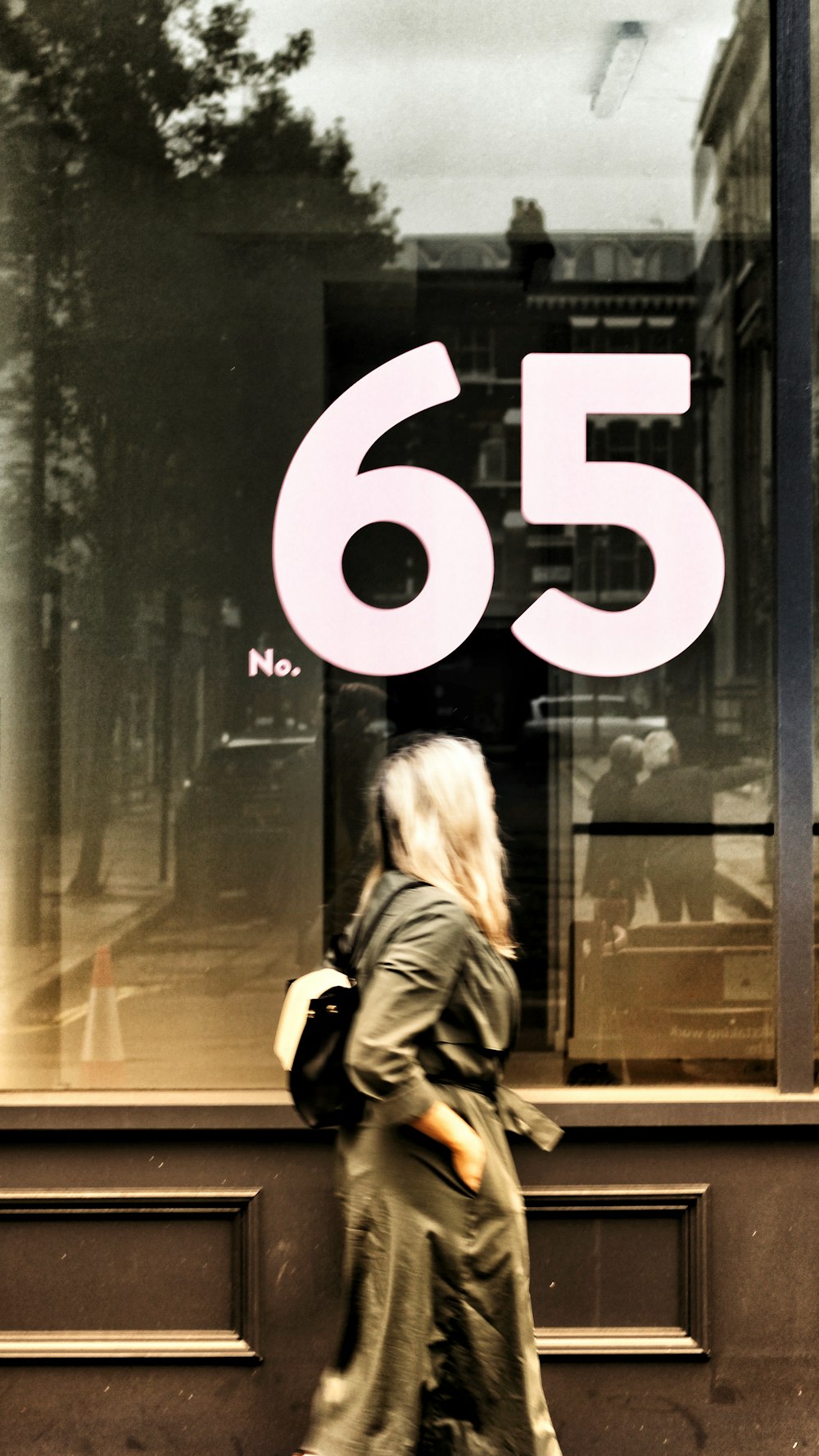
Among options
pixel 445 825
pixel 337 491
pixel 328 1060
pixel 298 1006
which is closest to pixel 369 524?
pixel 337 491

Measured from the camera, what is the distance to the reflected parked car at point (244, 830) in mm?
4164

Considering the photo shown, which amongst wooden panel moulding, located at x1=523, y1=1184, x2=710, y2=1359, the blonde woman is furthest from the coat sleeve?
wooden panel moulding, located at x1=523, y1=1184, x2=710, y2=1359

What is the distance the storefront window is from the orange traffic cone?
0.4 inches

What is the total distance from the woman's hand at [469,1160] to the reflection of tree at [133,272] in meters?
1.73

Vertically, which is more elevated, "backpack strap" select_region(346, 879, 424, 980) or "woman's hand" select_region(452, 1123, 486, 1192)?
"backpack strap" select_region(346, 879, 424, 980)

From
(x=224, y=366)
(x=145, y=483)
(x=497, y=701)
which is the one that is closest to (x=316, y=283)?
(x=224, y=366)

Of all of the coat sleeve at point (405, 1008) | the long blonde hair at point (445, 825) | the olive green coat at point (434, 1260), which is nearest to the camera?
the coat sleeve at point (405, 1008)

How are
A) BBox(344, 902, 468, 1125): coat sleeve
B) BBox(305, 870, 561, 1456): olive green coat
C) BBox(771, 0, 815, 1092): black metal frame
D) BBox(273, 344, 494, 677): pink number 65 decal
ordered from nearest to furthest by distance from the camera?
BBox(344, 902, 468, 1125): coat sleeve → BBox(305, 870, 561, 1456): olive green coat → BBox(771, 0, 815, 1092): black metal frame → BBox(273, 344, 494, 677): pink number 65 decal

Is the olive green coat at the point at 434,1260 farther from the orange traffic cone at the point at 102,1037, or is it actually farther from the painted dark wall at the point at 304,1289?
the orange traffic cone at the point at 102,1037

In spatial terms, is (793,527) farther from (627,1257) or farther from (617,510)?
(627,1257)

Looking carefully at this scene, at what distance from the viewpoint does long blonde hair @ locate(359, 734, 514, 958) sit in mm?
3018

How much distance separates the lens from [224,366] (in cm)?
421

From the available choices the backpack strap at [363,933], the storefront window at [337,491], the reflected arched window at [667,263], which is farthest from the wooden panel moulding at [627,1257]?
the reflected arched window at [667,263]

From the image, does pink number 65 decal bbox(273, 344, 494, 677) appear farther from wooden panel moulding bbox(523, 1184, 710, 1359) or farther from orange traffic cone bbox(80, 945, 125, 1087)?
wooden panel moulding bbox(523, 1184, 710, 1359)
